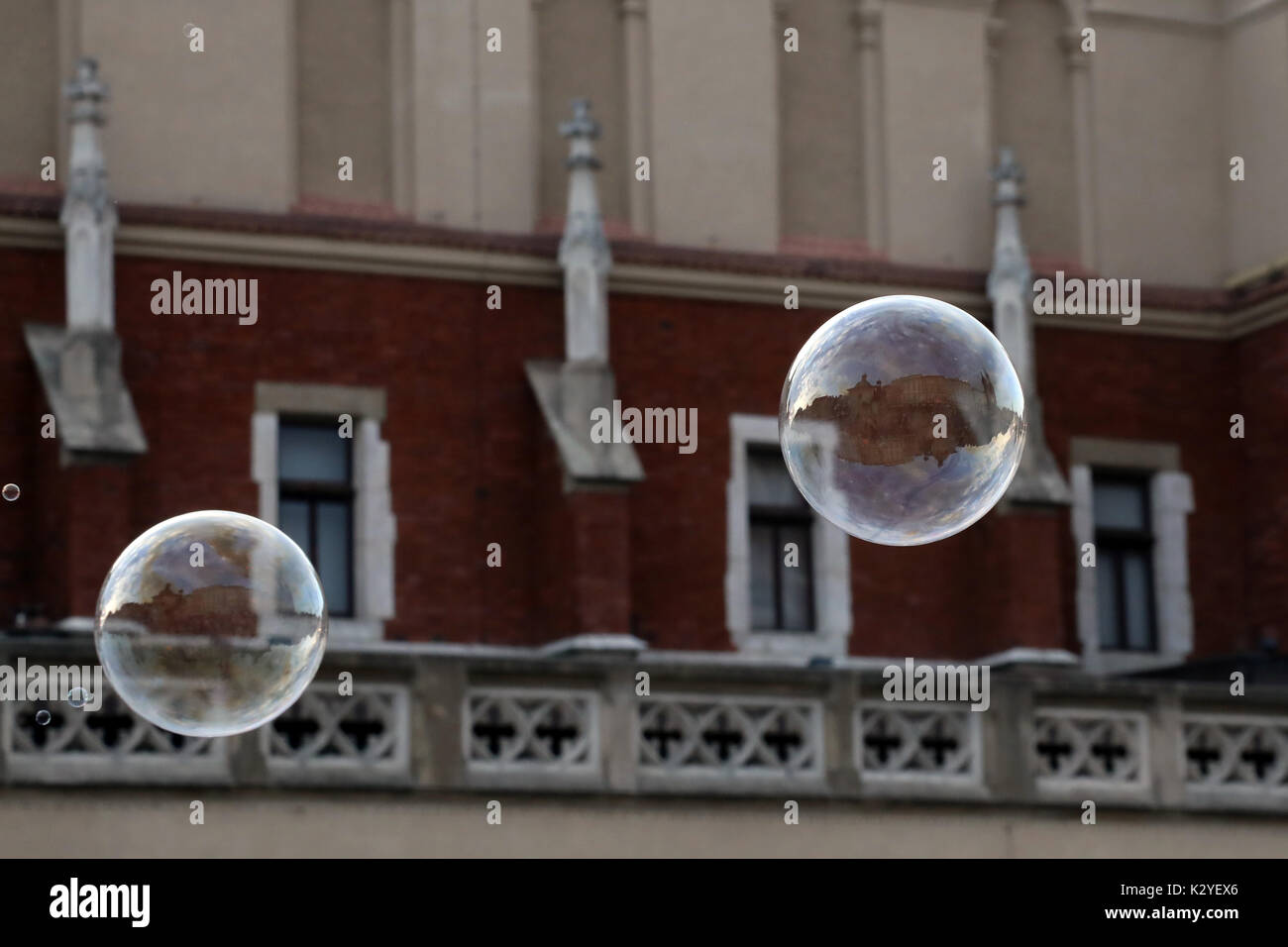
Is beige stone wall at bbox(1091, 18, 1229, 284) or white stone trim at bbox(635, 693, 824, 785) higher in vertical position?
beige stone wall at bbox(1091, 18, 1229, 284)

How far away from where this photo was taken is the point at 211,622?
15.7 meters

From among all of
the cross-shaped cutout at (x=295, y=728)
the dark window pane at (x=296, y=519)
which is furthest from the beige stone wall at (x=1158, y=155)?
the cross-shaped cutout at (x=295, y=728)

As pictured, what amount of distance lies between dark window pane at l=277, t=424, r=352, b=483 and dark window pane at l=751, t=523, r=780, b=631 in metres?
4.24

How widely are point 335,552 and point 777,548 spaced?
4.59m

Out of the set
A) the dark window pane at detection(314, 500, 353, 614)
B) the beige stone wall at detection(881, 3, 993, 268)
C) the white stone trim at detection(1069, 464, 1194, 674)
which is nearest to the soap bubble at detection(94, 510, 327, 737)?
the dark window pane at detection(314, 500, 353, 614)

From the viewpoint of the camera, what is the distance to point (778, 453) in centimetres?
2880

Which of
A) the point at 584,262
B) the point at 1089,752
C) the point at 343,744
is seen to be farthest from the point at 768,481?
the point at 343,744

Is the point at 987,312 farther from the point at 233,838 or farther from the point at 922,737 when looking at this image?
the point at 233,838

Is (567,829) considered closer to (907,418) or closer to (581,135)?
(581,135)

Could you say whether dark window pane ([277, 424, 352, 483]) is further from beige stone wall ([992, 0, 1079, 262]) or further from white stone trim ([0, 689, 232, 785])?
Result: beige stone wall ([992, 0, 1079, 262])

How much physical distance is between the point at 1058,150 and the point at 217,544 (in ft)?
55.6

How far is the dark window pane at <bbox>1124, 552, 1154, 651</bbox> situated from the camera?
99.8 ft

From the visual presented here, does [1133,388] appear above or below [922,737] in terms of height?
above
